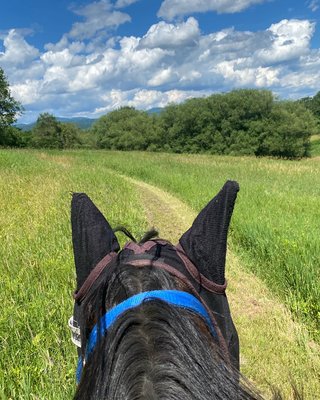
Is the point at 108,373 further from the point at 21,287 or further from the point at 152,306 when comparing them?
the point at 21,287

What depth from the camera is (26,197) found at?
24.7 ft

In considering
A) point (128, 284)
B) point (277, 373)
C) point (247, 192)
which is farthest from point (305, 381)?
point (247, 192)

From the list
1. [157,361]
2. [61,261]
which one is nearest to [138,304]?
[157,361]

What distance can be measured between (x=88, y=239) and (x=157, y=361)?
0.69m

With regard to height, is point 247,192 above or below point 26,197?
below

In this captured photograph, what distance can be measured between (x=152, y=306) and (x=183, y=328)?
98 mm

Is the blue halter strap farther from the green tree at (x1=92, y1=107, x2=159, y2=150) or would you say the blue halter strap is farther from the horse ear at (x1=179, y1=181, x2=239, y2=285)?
the green tree at (x1=92, y1=107, x2=159, y2=150)

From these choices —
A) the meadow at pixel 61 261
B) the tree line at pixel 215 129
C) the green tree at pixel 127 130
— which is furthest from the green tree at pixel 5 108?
the meadow at pixel 61 261

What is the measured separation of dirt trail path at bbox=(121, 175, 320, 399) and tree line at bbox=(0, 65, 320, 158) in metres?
39.9

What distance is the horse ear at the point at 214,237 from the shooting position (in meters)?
1.33

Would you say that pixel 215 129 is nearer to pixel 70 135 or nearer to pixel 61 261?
pixel 70 135

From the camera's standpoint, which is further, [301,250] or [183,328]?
[301,250]

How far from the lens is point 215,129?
1858 inches

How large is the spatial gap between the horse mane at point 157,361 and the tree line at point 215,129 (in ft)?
139
